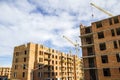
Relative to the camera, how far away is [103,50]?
37156mm

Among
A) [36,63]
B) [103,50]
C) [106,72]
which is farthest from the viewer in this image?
[36,63]

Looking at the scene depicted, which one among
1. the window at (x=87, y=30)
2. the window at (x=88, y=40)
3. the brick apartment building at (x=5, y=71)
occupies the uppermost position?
the window at (x=87, y=30)

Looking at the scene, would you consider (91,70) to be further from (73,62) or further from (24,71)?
(73,62)

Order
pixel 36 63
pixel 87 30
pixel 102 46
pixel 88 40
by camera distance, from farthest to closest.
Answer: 1. pixel 36 63
2. pixel 87 30
3. pixel 88 40
4. pixel 102 46

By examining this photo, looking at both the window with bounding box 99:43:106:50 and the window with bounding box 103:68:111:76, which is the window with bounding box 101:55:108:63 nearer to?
the window with bounding box 103:68:111:76

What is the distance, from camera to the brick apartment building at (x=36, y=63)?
53.1m

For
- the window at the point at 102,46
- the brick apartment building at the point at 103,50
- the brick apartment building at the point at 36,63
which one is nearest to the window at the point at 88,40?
the brick apartment building at the point at 103,50

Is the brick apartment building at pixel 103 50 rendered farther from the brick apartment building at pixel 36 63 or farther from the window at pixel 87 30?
the brick apartment building at pixel 36 63

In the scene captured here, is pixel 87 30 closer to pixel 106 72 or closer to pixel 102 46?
pixel 102 46

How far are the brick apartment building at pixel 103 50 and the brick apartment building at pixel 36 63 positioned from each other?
2167cm

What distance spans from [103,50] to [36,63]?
29.2 meters

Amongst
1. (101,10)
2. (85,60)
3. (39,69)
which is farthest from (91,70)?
(101,10)

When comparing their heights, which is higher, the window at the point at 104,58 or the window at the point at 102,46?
the window at the point at 102,46

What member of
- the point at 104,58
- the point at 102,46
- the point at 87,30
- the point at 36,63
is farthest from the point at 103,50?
the point at 36,63
